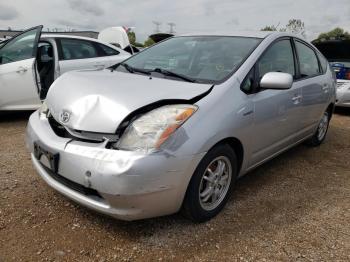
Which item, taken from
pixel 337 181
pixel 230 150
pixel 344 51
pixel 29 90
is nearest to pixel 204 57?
pixel 230 150

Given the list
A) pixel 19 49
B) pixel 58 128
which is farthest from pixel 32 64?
pixel 58 128

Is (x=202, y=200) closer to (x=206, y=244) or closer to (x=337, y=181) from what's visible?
(x=206, y=244)

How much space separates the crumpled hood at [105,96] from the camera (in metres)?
2.39

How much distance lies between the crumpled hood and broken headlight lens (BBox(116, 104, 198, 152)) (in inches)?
3.4

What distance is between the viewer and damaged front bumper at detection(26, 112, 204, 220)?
2.19m

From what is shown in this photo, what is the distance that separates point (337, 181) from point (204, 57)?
199cm

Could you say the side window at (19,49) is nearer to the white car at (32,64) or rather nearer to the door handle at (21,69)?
the white car at (32,64)

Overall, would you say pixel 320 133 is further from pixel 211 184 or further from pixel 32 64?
pixel 32 64

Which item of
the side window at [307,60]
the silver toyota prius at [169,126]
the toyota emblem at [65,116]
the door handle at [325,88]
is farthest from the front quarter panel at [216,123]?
the door handle at [325,88]

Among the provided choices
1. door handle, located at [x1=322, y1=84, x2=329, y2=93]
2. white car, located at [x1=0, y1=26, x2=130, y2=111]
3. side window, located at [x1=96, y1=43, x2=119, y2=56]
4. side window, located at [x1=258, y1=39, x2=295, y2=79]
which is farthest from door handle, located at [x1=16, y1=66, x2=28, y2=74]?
door handle, located at [x1=322, y1=84, x2=329, y2=93]

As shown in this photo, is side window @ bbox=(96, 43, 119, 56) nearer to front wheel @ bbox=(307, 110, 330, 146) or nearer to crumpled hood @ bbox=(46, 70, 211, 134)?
crumpled hood @ bbox=(46, 70, 211, 134)

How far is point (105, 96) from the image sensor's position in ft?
8.29

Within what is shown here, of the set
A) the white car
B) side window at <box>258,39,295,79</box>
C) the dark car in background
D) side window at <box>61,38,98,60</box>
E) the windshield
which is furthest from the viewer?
the dark car in background

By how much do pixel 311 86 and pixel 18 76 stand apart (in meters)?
4.22
